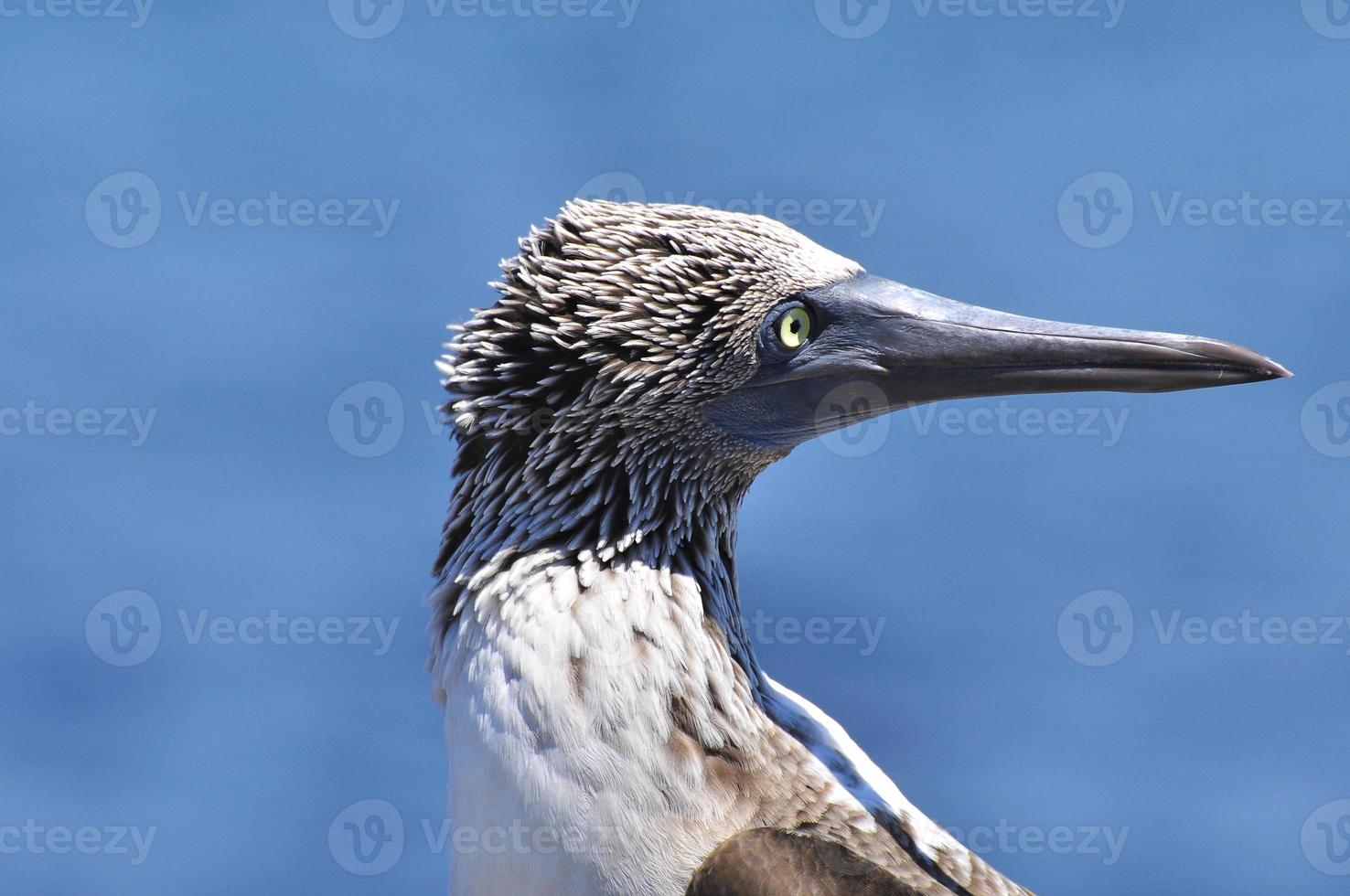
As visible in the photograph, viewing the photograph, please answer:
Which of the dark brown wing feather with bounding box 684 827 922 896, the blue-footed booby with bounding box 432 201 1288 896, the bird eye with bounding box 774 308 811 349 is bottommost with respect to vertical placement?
the dark brown wing feather with bounding box 684 827 922 896

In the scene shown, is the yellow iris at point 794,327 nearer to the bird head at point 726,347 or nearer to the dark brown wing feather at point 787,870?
the bird head at point 726,347

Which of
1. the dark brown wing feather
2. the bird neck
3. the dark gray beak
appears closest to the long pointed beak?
the dark gray beak

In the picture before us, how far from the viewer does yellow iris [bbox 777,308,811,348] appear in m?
5.16

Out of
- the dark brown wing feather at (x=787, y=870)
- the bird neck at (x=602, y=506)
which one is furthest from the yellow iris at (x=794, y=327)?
the dark brown wing feather at (x=787, y=870)

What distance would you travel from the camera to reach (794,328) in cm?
521

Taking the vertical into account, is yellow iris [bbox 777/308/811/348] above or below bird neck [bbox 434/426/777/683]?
above

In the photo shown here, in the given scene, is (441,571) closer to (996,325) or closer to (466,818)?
(466,818)

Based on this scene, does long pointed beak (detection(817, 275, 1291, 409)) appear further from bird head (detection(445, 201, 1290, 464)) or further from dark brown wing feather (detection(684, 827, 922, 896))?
dark brown wing feather (detection(684, 827, 922, 896))

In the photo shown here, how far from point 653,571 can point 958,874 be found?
4.62 ft

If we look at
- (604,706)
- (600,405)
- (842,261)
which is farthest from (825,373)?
(604,706)

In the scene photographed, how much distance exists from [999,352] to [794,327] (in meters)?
0.66

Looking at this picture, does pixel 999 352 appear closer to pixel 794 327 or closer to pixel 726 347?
pixel 794 327

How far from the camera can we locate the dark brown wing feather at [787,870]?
15.5ft

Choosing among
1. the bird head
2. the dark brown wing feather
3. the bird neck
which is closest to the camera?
the dark brown wing feather
